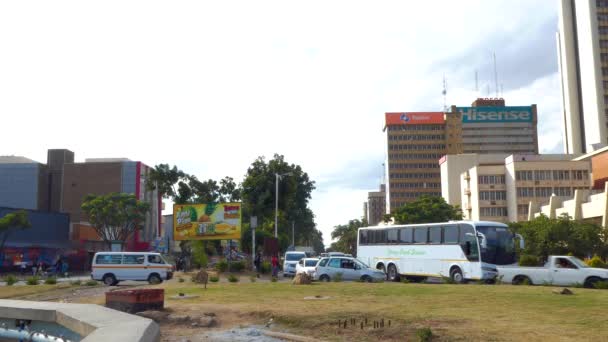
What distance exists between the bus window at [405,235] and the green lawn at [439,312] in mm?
12061

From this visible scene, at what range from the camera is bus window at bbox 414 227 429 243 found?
31891mm

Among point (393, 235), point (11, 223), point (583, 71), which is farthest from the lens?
point (583, 71)

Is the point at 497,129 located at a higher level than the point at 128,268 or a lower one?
higher

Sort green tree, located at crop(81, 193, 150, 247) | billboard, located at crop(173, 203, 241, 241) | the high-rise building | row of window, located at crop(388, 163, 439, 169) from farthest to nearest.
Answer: row of window, located at crop(388, 163, 439, 169), the high-rise building, green tree, located at crop(81, 193, 150, 247), billboard, located at crop(173, 203, 241, 241)

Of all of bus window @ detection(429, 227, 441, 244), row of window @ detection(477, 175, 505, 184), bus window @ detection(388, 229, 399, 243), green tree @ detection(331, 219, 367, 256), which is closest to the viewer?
bus window @ detection(429, 227, 441, 244)

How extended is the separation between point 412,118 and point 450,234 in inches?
5032

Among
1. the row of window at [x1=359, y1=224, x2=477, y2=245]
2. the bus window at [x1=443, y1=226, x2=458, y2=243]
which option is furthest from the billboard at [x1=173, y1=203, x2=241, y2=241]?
the bus window at [x1=443, y1=226, x2=458, y2=243]

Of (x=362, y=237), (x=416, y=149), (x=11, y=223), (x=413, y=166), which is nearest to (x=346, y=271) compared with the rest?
(x=362, y=237)

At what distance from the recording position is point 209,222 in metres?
49.2

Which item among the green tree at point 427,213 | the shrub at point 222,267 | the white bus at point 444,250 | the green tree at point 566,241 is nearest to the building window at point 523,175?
the green tree at point 427,213

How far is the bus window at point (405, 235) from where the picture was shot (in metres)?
33.1

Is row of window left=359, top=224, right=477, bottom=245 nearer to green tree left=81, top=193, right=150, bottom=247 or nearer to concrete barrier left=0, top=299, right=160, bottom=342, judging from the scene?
concrete barrier left=0, top=299, right=160, bottom=342

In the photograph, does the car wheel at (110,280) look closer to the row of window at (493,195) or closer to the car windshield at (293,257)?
the car windshield at (293,257)

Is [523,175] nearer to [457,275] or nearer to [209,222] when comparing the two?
[209,222]
